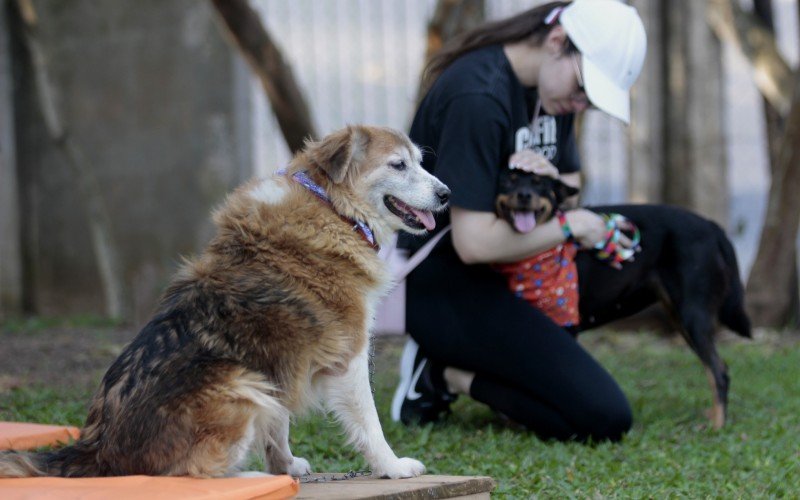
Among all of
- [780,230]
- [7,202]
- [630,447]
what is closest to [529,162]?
[630,447]

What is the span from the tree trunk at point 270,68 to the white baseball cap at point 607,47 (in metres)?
3.07

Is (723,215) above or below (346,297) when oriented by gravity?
below

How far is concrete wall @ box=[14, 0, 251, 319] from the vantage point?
9.49m

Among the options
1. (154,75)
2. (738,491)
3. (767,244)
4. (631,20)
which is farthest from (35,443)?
(154,75)

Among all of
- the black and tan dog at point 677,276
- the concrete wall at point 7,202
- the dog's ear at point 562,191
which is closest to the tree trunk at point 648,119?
the black and tan dog at point 677,276

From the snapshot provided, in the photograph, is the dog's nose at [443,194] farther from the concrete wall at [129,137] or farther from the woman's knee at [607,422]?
the concrete wall at [129,137]

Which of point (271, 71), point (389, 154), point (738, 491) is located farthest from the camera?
point (271, 71)

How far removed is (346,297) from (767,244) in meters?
5.42

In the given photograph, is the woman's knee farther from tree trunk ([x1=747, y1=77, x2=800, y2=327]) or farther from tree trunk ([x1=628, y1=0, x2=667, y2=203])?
tree trunk ([x1=628, y1=0, x2=667, y2=203])

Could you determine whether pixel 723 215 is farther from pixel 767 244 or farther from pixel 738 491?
pixel 738 491

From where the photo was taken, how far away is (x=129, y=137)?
390 inches

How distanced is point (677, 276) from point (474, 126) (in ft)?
4.50

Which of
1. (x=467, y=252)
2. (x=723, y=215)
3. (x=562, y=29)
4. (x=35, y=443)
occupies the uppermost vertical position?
(x=562, y=29)

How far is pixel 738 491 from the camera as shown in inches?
144
